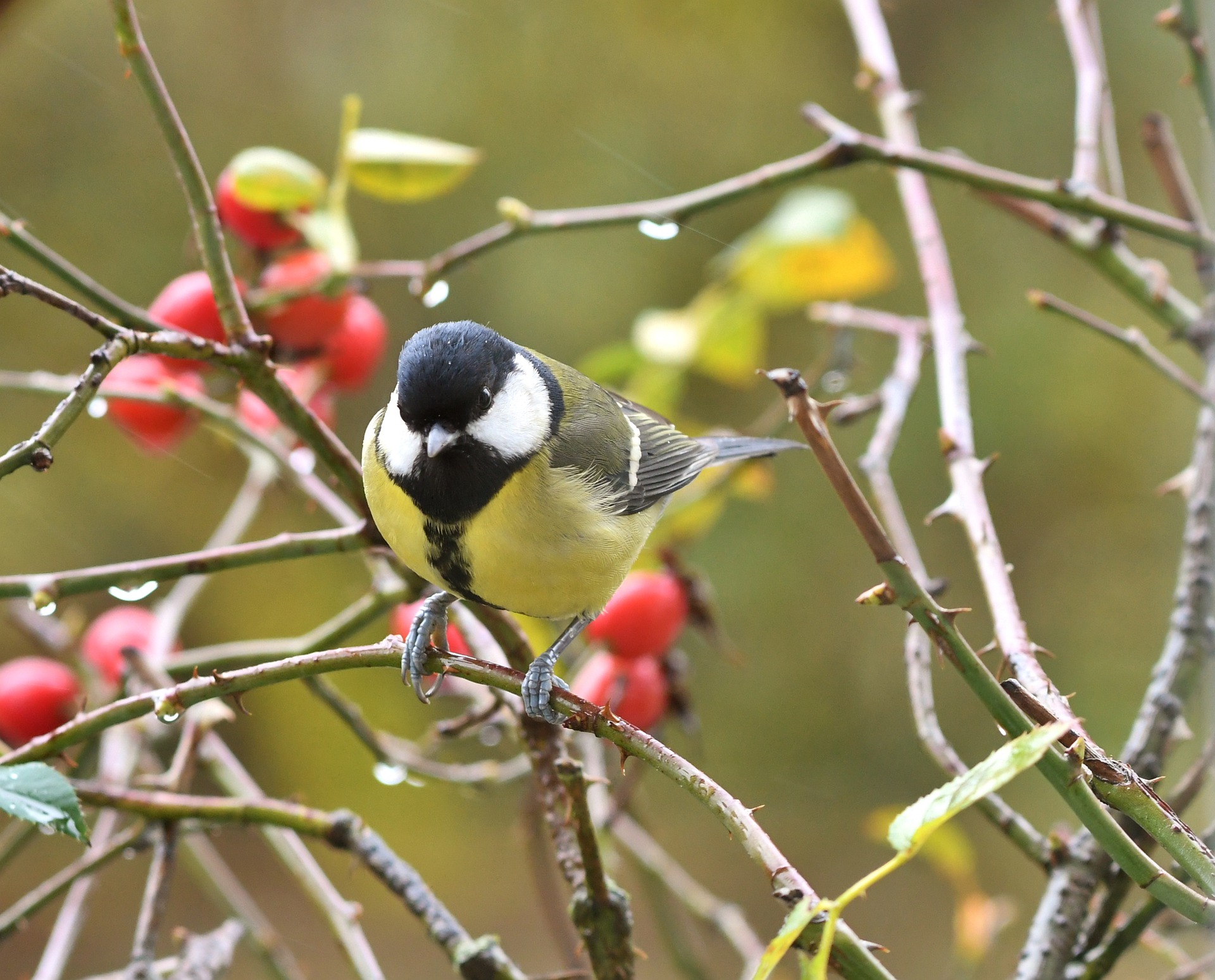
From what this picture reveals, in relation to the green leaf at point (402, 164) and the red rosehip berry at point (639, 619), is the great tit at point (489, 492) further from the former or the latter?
the green leaf at point (402, 164)

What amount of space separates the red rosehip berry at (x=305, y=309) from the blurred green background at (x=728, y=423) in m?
0.63

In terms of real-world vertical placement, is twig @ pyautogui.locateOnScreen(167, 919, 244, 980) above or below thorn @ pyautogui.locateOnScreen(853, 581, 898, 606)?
above

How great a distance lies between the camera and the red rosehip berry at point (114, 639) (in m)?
0.89

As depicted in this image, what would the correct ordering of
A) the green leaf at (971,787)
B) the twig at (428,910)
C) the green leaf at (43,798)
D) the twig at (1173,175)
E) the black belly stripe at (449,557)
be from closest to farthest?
the green leaf at (971,787) < the green leaf at (43,798) < the twig at (428,910) < the black belly stripe at (449,557) < the twig at (1173,175)

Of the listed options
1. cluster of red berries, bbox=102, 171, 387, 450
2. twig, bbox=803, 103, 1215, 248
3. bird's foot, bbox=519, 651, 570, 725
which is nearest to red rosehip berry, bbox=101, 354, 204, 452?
cluster of red berries, bbox=102, 171, 387, 450

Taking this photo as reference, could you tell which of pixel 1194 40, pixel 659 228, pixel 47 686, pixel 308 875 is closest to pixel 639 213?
pixel 659 228

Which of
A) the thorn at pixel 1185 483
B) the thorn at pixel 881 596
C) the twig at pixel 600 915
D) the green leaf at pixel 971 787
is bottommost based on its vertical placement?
the green leaf at pixel 971 787

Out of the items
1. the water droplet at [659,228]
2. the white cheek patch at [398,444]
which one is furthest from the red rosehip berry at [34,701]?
the water droplet at [659,228]

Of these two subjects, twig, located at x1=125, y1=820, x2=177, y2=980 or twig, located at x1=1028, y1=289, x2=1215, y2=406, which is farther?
twig, located at x1=1028, y1=289, x2=1215, y2=406

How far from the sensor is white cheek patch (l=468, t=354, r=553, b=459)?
0.74m

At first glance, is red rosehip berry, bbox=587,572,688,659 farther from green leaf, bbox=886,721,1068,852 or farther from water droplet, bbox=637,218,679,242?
green leaf, bbox=886,721,1068,852

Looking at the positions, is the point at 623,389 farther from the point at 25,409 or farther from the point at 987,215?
the point at 987,215

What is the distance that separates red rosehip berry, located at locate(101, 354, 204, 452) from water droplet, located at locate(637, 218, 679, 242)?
38 cm

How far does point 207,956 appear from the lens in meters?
0.60
